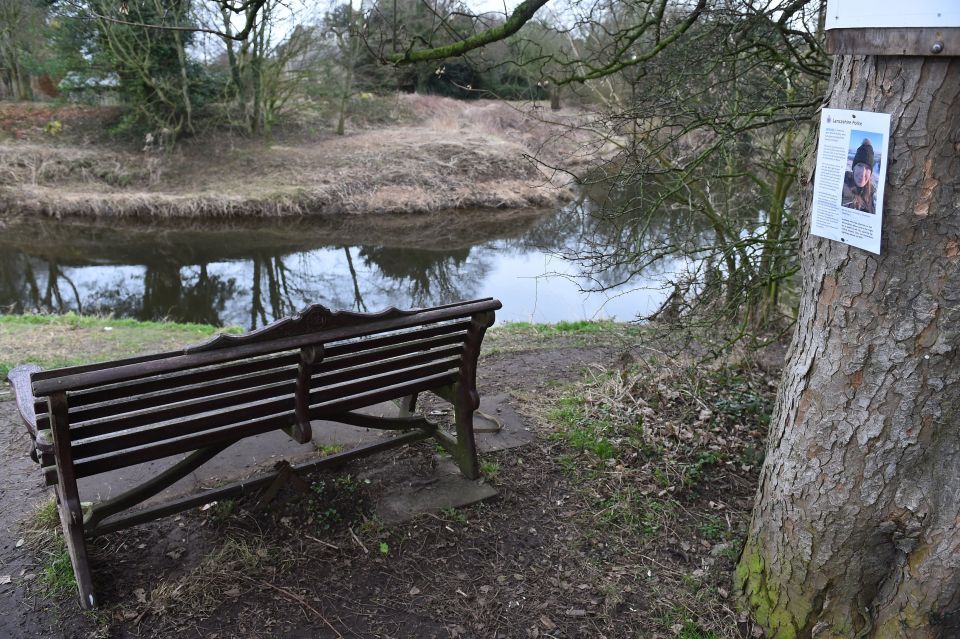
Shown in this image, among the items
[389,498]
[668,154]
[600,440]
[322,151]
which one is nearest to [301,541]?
[389,498]

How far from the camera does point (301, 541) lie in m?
3.30

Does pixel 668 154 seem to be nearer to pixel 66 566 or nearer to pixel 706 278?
pixel 706 278

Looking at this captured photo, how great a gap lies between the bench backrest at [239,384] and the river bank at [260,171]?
13.7 m

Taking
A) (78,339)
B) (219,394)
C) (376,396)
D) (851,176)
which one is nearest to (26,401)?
(219,394)

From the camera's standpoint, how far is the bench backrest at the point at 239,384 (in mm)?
2699

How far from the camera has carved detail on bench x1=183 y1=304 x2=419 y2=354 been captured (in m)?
2.79

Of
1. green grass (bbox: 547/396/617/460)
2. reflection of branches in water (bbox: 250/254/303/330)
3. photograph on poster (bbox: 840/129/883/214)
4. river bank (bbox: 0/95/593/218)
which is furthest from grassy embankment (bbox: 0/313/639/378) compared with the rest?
river bank (bbox: 0/95/593/218)

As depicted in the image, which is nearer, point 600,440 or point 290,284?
point 600,440

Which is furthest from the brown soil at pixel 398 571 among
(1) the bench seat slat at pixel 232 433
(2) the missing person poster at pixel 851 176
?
(2) the missing person poster at pixel 851 176

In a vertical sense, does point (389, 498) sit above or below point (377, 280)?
above

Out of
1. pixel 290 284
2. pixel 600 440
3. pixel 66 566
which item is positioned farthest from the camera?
pixel 290 284

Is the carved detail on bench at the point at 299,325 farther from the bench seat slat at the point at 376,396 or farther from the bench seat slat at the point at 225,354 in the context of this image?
the bench seat slat at the point at 376,396

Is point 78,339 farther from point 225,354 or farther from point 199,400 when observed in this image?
point 225,354

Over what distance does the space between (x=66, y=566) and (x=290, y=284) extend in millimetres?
10512
